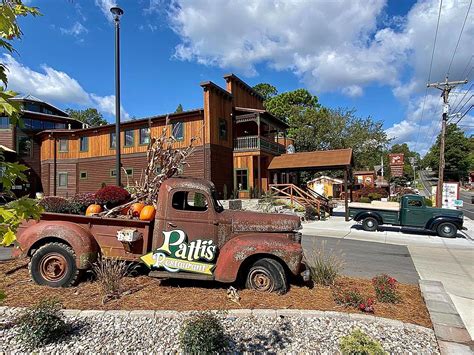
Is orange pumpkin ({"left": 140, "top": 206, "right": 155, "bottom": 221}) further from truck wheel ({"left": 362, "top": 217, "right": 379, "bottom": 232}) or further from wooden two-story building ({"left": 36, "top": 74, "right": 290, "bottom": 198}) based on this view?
wooden two-story building ({"left": 36, "top": 74, "right": 290, "bottom": 198})

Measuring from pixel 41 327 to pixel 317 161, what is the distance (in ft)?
59.6

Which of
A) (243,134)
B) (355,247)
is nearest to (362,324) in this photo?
(355,247)

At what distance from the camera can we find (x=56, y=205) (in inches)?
242

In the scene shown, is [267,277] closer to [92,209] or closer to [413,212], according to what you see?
[92,209]

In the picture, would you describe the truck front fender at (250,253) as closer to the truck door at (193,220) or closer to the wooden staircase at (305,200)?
the truck door at (193,220)

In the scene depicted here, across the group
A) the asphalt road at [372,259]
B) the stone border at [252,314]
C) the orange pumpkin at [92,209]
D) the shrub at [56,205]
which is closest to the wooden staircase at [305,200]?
the asphalt road at [372,259]

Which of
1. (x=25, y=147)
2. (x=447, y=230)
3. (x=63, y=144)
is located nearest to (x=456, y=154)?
(x=447, y=230)

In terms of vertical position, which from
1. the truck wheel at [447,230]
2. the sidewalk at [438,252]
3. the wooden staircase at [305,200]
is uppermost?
the wooden staircase at [305,200]

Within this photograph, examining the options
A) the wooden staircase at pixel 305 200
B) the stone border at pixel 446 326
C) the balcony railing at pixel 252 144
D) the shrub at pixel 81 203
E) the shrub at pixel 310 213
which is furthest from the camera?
the balcony railing at pixel 252 144

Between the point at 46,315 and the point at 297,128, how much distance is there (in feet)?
139

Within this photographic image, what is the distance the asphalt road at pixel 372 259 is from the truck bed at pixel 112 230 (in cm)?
335

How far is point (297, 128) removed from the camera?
Result: 142 ft

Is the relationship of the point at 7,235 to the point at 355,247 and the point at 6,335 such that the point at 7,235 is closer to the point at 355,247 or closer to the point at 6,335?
the point at 6,335

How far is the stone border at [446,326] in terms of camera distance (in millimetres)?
3560
